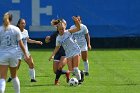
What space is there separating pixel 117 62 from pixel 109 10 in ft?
45.5

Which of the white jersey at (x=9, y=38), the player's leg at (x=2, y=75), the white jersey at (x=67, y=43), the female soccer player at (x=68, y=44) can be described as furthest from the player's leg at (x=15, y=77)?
the white jersey at (x=67, y=43)

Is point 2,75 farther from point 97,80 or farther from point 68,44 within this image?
point 97,80

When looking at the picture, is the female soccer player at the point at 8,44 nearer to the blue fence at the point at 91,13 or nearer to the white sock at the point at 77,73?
the white sock at the point at 77,73

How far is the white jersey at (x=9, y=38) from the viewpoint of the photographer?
13.6 metres

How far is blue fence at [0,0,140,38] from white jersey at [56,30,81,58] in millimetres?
24519

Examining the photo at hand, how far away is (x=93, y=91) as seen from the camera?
54.5ft

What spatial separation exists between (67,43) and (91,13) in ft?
82.5

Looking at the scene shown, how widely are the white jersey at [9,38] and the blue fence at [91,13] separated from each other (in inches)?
1121

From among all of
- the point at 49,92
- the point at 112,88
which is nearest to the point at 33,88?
the point at 49,92

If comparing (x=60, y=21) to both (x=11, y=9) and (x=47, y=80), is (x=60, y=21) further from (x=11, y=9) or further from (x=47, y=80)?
(x=11, y=9)

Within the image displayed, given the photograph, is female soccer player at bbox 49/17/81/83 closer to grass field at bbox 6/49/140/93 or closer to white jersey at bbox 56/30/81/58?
white jersey at bbox 56/30/81/58

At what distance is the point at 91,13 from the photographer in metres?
42.6

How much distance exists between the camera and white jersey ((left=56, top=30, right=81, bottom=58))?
17500mm

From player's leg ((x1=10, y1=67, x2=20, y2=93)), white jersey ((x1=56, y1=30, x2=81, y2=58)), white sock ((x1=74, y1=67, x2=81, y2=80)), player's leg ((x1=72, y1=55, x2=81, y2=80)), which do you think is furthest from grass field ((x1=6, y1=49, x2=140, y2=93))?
player's leg ((x1=10, y1=67, x2=20, y2=93))
